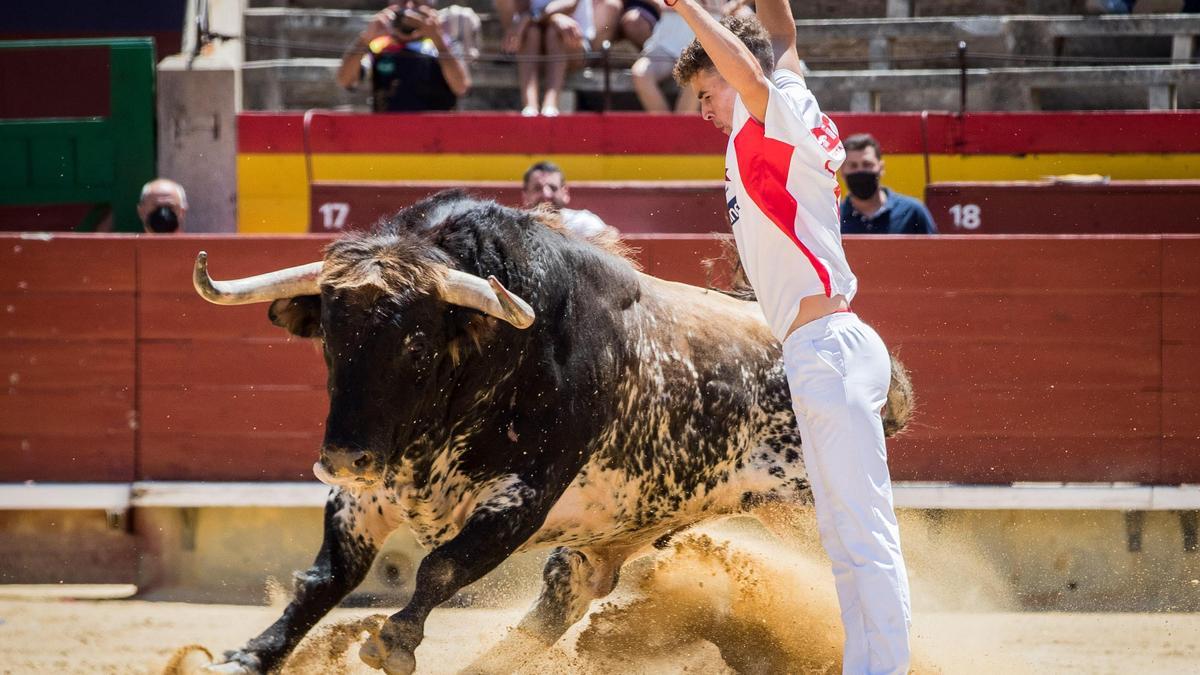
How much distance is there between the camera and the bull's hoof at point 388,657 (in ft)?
10.8

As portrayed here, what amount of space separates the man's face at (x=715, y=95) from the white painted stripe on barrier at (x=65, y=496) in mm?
3662

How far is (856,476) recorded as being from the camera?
10.2 ft

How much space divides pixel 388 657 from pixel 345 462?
442 mm

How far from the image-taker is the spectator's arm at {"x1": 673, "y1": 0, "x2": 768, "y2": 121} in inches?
114

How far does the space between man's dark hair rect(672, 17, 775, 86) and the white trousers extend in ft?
1.79

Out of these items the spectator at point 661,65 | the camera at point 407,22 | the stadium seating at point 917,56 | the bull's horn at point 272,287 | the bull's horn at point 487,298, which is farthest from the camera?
the stadium seating at point 917,56

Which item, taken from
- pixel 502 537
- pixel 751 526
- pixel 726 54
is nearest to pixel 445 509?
pixel 502 537

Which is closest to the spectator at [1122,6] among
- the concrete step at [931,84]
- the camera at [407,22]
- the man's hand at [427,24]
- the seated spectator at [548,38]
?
the concrete step at [931,84]

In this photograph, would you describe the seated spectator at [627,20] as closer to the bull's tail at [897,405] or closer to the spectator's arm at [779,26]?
the bull's tail at [897,405]

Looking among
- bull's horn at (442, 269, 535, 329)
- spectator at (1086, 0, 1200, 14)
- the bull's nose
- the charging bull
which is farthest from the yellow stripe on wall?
the bull's nose

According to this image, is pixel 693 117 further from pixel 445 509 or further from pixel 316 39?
pixel 445 509

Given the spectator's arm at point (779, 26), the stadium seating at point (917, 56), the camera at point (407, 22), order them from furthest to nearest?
the stadium seating at point (917, 56), the camera at point (407, 22), the spectator's arm at point (779, 26)

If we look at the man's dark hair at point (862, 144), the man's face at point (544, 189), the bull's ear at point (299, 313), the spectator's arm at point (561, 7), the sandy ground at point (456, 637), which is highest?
the spectator's arm at point (561, 7)

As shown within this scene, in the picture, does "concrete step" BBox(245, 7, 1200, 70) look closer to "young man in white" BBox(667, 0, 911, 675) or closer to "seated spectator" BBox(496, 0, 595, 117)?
"seated spectator" BBox(496, 0, 595, 117)
